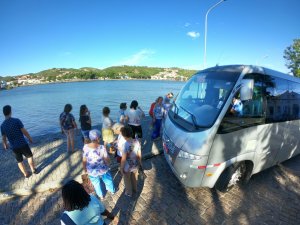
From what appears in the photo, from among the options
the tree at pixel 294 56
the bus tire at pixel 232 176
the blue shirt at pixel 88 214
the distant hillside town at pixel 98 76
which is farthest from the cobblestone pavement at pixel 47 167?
the distant hillside town at pixel 98 76

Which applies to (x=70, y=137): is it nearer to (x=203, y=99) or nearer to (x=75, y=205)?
(x=203, y=99)

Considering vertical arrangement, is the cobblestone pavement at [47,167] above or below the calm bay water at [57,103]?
above

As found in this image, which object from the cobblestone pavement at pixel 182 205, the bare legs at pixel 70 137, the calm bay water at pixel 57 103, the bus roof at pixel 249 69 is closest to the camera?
the cobblestone pavement at pixel 182 205

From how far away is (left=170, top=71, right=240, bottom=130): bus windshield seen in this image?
4004 mm

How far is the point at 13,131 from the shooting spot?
488 centimetres

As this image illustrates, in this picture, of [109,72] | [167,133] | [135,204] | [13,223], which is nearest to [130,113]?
[167,133]

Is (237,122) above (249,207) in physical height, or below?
above

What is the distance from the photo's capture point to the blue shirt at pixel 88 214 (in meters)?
2.13

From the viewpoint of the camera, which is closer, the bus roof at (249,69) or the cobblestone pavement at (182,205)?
the cobblestone pavement at (182,205)

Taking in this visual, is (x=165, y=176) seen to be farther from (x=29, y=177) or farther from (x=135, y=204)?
(x=29, y=177)

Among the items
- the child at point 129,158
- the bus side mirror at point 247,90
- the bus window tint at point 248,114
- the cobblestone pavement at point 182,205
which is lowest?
the cobblestone pavement at point 182,205

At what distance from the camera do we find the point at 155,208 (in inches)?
165

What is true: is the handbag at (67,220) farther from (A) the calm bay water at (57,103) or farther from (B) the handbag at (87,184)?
(A) the calm bay water at (57,103)

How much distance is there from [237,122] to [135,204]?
2849mm
